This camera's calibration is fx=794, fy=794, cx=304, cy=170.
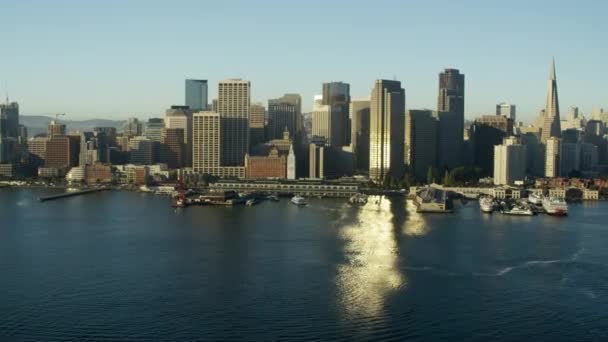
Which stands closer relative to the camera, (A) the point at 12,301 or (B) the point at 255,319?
(B) the point at 255,319

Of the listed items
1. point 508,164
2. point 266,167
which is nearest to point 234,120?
point 266,167

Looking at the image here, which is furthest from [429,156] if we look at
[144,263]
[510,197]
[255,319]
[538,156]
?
[255,319]

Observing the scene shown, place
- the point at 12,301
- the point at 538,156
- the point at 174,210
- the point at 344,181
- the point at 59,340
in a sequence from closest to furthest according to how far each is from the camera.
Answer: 1. the point at 59,340
2. the point at 12,301
3. the point at 174,210
4. the point at 344,181
5. the point at 538,156

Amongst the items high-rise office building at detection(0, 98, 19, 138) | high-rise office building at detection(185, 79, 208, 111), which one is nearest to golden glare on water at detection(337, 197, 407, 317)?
high-rise office building at detection(0, 98, 19, 138)

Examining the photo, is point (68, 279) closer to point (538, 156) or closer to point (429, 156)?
point (429, 156)

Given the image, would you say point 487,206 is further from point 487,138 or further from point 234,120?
point 487,138

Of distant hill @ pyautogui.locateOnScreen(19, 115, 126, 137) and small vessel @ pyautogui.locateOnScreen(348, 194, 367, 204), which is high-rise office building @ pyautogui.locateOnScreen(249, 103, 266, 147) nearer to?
small vessel @ pyautogui.locateOnScreen(348, 194, 367, 204)

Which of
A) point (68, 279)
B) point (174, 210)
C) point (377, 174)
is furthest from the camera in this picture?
point (377, 174)
